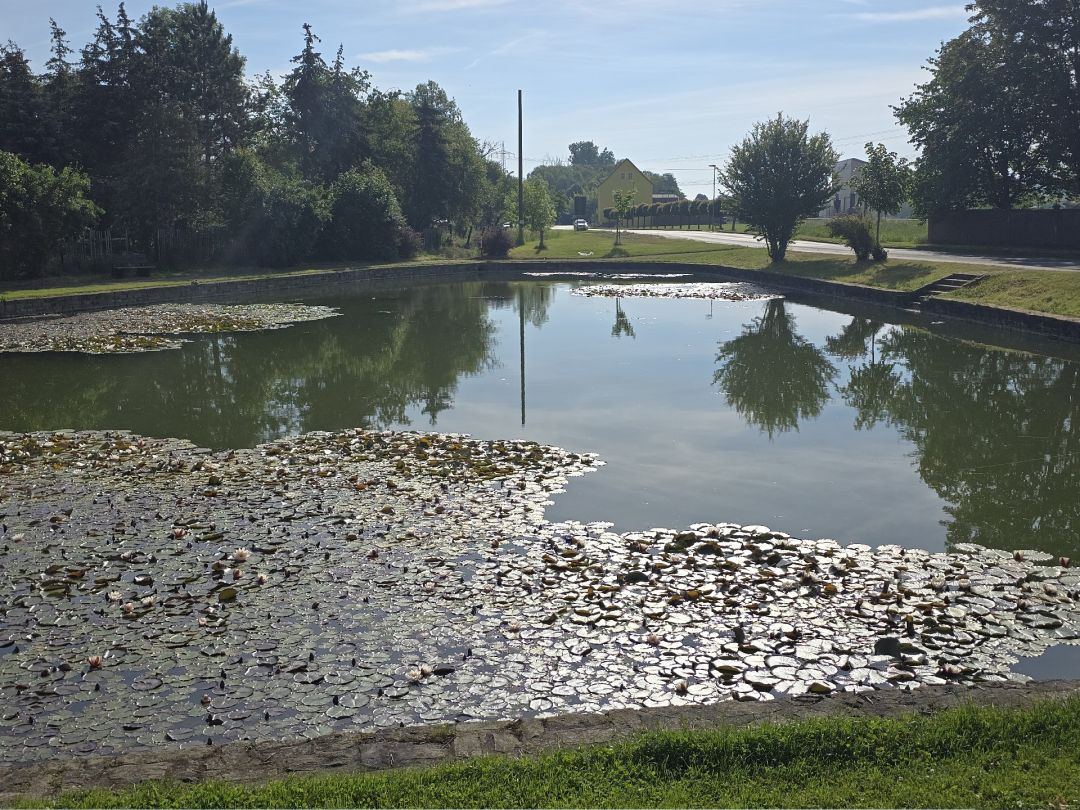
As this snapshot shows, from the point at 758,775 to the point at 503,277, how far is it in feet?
135

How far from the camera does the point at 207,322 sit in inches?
992

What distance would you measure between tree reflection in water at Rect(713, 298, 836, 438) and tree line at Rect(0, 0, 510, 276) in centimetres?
2406

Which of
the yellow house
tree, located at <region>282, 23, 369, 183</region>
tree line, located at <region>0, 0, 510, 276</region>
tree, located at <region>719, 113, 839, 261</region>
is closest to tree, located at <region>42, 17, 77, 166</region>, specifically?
tree line, located at <region>0, 0, 510, 276</region>

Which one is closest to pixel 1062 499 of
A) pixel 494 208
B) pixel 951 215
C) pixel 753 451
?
pixel 753 451

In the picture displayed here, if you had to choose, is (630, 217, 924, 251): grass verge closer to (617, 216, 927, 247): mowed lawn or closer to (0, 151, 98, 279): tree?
(617, 216, 927, 247): mowed lawn

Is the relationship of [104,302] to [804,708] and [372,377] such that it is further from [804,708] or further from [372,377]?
[804,708]

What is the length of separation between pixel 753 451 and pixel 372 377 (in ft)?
26.8

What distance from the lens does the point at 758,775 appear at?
13.1ft

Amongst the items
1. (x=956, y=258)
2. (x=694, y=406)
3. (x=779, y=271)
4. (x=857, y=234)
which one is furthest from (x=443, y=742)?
(x=779, y=271)

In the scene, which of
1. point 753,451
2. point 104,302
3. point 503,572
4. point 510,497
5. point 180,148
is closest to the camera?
point 503,572

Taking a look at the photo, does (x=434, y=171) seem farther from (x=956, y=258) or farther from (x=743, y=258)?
(x=956, y=258)

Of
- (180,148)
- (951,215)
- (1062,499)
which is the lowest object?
(1062,499)

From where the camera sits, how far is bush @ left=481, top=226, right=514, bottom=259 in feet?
162

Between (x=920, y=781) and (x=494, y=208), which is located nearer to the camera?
(x=920, y=781)
